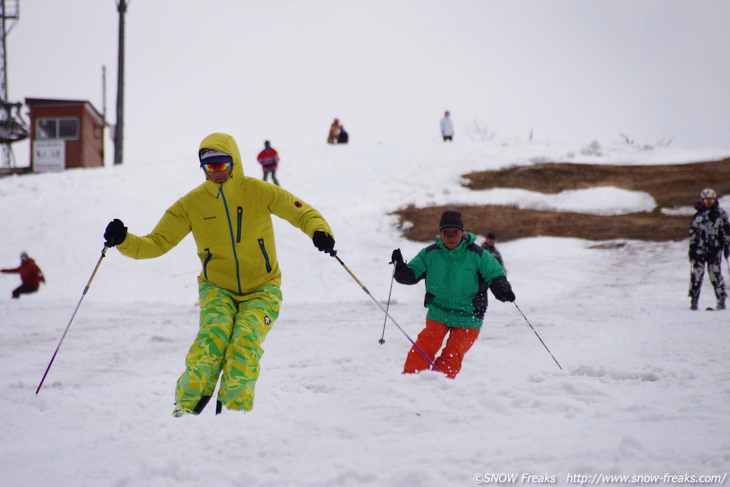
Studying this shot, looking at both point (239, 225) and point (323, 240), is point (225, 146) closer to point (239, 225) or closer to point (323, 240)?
point (239, 225)

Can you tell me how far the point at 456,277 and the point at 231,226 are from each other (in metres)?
1.99

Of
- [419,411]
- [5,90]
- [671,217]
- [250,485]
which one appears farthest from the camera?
[5,90]

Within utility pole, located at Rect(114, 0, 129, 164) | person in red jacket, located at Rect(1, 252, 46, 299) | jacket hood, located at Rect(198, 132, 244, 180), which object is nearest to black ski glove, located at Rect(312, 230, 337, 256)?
jacket hood, located at Rect(198, 132, 244, 180)

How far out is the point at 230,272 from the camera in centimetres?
444

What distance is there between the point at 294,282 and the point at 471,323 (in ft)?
29.6

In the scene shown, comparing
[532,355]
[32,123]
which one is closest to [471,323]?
[532,355]

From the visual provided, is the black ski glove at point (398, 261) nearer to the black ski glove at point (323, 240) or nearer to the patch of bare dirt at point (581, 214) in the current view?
the black ski glove at point (323, 240)

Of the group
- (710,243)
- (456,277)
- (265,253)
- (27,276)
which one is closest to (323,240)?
(265,253)

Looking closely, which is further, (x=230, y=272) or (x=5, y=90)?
(x=5, y=90)

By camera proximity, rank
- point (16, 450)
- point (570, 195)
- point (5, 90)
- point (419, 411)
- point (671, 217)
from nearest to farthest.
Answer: point (16, 450), point (419, 411), point (671, 217), point (570, 195), point (5, 90)

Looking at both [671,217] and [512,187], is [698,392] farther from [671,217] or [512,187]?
[512,187]

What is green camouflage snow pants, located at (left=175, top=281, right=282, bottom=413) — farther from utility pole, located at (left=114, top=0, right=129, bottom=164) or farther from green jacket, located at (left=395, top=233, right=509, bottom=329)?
utility pole, located at (left=114, top=0, right=129, bottom=164)

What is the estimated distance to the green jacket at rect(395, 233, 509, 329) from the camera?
Answer: 5277 mm

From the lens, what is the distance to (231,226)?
439 cm
